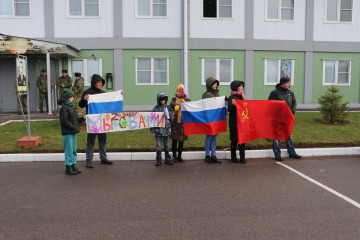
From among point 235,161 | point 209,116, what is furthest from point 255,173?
point 209,116

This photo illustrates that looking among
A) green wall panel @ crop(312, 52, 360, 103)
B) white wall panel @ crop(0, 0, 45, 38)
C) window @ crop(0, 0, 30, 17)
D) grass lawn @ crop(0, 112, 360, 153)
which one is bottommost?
grass lawn @ crop(0, 112, 360, 153)

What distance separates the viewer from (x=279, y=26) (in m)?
17.6

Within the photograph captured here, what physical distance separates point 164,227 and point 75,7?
15.6 metres

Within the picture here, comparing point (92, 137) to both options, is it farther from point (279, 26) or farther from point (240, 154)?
point (279, 26)

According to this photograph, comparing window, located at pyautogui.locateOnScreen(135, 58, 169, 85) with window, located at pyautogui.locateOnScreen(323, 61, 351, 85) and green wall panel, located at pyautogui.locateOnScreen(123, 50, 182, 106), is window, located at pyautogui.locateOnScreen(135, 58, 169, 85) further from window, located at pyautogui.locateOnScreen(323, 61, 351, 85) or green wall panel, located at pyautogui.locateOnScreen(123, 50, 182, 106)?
window, located at pyautogui.locateOnScreen(323, 61, 351, 85)

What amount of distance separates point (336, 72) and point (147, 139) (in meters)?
13.9

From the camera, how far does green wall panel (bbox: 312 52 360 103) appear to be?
1823 centimetres

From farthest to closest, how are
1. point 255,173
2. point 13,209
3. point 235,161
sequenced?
point 235,161
point 255,173
point 13,209

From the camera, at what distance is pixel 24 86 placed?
8938 mm

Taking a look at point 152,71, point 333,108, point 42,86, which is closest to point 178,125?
point 333,108

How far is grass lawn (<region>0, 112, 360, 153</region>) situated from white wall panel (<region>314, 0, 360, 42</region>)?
8.20 metres

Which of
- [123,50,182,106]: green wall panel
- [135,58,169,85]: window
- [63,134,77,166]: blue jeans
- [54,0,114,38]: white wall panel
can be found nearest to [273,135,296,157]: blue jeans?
[63,134,77,166]: blue jeans

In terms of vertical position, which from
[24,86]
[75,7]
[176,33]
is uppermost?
[75,7]

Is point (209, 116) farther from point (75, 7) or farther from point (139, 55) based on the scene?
point (75, 7)
